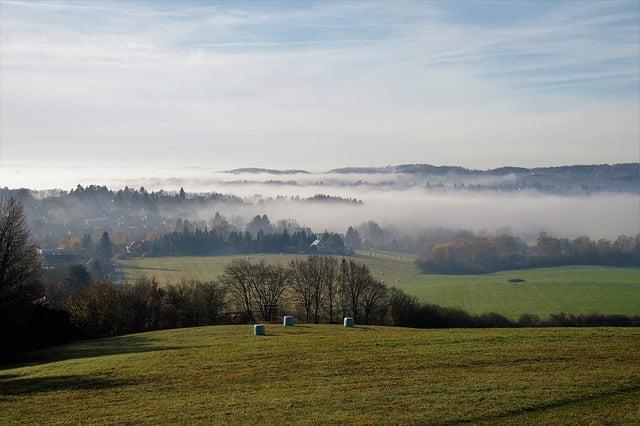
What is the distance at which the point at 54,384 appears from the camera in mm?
32281

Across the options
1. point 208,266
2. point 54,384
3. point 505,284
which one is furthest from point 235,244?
point 54,384

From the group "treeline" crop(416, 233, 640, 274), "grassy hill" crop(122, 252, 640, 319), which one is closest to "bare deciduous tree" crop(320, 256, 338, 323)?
"grassy hill" crop(122, 252, 640, 319)

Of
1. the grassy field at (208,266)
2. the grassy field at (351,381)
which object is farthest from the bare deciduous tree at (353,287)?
the grassy field at (351,381)

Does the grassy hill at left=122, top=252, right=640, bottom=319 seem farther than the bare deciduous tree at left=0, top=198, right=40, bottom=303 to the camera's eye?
Yes

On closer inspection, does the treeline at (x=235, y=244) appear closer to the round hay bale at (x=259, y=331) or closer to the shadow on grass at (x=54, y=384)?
the round hay bale at (x=259, y=331)

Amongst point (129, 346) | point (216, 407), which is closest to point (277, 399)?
point (216, 407)

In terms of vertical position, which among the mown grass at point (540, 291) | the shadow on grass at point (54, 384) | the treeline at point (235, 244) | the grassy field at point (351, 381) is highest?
the treeline at point (235, 244)

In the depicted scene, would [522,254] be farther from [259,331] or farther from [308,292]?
[259,331]

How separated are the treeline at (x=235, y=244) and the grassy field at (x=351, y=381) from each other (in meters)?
125

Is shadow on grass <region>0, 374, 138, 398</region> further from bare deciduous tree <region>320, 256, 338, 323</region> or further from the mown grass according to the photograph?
the mown grass

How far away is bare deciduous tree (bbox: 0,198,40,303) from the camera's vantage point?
2121 inches

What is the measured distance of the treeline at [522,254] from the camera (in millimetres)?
140375

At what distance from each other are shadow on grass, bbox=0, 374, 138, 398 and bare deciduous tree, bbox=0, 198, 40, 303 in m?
21.7

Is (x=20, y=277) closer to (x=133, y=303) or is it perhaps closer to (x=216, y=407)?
(x=133, y=303)
